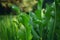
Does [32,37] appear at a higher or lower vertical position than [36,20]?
lower

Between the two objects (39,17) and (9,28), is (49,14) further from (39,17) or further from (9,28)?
(9,28)

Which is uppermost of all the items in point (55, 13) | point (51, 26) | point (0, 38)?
point (55, 13)

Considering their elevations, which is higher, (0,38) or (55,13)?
(55,13)

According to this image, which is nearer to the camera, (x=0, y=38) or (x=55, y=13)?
(x=55, y=13)

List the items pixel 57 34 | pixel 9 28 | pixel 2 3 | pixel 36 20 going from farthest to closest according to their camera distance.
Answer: pixel 2 3, pixel 9 28, pixel 57 34, pixel 36 20

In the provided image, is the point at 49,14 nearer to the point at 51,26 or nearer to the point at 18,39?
the point at 51,26

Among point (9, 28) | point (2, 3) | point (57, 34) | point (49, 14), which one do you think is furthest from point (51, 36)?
point (2, 3)

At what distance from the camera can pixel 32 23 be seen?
5.13 feet

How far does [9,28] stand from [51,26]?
1.20 ft

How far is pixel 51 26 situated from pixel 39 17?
124mm

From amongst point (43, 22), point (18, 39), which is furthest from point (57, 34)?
point (18, 39)

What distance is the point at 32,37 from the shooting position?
1.57 metres

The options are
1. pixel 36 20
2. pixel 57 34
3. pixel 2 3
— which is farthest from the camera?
pixel 2 3

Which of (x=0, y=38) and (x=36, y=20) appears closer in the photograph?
(x=36, y=20)
